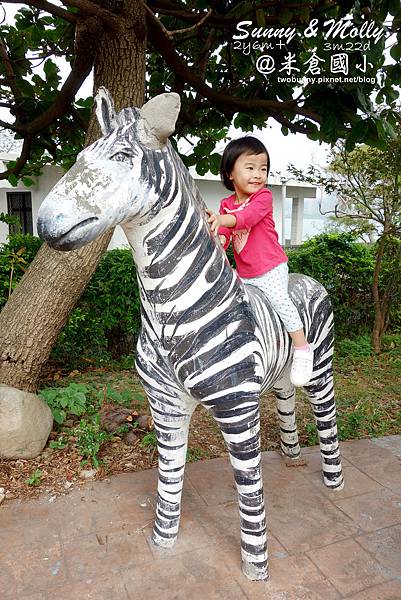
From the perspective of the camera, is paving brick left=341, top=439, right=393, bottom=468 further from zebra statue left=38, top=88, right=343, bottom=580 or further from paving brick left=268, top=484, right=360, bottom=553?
zebra statue left=38, top=88, right=343, bottom=580

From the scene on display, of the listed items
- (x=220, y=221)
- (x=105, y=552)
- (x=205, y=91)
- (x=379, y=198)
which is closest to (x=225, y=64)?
(x=205, y=91)

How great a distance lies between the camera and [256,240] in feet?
7.24

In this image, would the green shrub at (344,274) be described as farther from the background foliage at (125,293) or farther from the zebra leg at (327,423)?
the zebra leg at (327,423)

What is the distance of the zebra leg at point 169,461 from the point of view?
2.20 m

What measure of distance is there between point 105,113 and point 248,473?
1572mm

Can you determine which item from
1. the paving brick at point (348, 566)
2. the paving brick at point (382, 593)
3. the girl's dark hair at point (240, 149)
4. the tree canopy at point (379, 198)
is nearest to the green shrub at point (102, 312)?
the tree canopy at point (379, 198)

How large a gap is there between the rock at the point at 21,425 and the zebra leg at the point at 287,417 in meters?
1.61

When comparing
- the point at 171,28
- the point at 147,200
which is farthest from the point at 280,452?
the point at 171,28

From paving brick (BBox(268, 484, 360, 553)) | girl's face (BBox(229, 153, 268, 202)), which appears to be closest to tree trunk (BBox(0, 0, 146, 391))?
girl's face (BBox(229, 153, 268, 202))

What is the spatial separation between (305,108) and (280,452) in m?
2.70

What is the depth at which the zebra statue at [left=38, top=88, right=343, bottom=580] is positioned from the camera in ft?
5.03

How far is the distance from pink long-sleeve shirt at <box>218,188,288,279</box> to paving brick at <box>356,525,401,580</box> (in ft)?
4.79

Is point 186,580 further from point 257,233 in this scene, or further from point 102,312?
point 102,312

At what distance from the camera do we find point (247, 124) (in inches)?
193
